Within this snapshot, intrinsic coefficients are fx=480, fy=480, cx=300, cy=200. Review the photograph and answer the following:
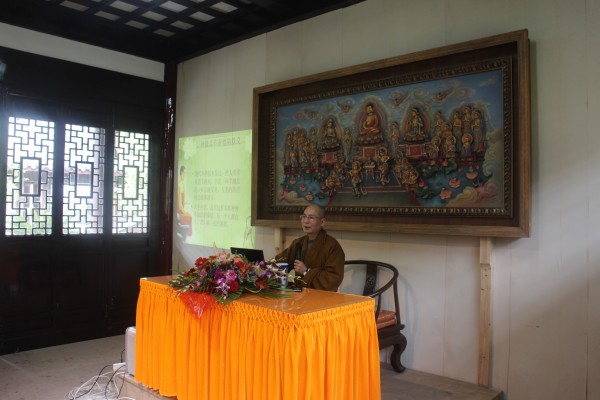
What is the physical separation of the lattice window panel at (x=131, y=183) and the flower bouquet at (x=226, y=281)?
285 centimetres

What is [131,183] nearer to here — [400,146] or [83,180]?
[83,180]

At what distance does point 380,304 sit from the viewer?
3.75m

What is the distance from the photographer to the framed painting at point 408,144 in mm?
3152

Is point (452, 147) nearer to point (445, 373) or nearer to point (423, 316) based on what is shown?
point (423, 316)

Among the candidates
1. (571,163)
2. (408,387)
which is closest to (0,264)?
(408,387)

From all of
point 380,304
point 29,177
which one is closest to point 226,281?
point 380,304

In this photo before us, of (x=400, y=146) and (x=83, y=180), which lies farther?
(x=83, y=180)

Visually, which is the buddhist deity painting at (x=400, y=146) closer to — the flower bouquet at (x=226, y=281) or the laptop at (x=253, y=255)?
the laptop at (x=253, y=255)

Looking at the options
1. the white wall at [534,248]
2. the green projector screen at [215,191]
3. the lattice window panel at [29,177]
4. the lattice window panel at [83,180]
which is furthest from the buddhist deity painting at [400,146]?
the lattice window panel at [29,177]

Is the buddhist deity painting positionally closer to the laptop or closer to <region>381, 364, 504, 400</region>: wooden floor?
the laptop

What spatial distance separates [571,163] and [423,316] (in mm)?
1485

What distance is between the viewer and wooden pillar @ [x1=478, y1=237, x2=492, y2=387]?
10.6 ft

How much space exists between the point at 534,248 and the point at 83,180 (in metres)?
4.37

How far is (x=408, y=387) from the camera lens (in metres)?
3.31
